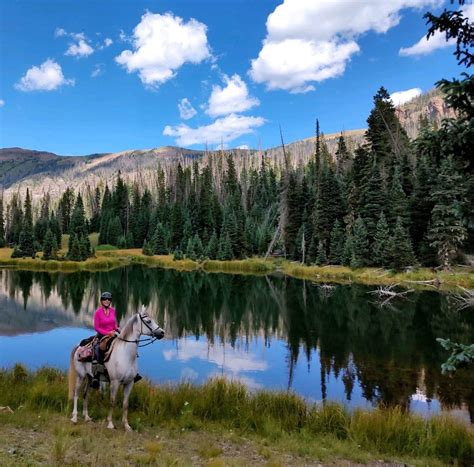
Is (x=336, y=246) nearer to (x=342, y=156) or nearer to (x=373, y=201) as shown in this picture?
(x=373, y=201)

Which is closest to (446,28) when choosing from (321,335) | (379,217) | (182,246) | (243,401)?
(243,401)

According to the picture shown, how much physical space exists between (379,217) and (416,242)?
19.4ft

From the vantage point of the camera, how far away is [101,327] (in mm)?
11023

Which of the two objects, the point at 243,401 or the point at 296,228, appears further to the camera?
the point at 296,228

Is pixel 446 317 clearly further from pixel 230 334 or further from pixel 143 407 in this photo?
pixel 143 407

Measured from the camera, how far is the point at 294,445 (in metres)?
9.86

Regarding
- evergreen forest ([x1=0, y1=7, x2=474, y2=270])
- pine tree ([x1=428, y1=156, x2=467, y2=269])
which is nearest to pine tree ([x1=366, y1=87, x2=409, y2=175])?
evergreen forest ([x1=0, y1=7, x2=474, y2=270])

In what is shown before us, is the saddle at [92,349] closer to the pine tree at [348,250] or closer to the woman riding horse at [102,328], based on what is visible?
the woman riding horse at [102,328]

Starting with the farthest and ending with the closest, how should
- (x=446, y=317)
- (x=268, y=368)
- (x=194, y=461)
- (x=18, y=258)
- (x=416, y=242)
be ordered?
(x=18, y=258)
(x=416, y=242)
(x=446, y=317)
(x=268, y=368)
(x=194, y=461)

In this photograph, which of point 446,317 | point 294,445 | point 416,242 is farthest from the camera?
point 416,242

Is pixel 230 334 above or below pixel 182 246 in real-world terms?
below

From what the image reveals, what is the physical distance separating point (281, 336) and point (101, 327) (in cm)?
1909

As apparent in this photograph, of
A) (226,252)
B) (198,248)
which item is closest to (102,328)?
(226,252)

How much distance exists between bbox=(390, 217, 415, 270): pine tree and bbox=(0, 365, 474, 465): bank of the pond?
139 feet
